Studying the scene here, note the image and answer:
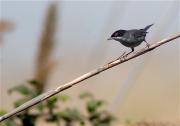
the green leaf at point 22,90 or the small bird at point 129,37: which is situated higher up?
the small bird at point 129,37

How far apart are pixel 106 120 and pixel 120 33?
5.93 ft

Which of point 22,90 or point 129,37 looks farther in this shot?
point 22,90

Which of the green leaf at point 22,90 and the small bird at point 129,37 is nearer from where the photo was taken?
the small bird at point 129,37

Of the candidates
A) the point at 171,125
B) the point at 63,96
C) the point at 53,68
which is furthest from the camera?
the point at 53,68

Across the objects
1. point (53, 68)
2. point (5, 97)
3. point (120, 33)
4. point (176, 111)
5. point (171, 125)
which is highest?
point (120, 33)

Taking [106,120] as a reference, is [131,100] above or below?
below

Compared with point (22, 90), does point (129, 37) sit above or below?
above

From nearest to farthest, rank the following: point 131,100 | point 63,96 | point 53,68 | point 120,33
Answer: point 120,33, point 63,96, point 53,68, point 131,100

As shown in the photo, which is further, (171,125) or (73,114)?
(73,114)

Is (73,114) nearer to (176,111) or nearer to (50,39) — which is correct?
(50,39)

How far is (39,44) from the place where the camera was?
480cm

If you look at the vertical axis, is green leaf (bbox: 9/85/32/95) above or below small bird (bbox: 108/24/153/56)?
below

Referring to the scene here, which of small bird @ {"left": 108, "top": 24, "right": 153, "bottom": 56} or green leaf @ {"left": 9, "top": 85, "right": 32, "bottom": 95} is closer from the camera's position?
small bird @ {"left": 108, "top": 24, "right": 153, "bottom": 56}

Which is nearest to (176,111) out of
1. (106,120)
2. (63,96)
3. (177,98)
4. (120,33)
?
(177,98)
